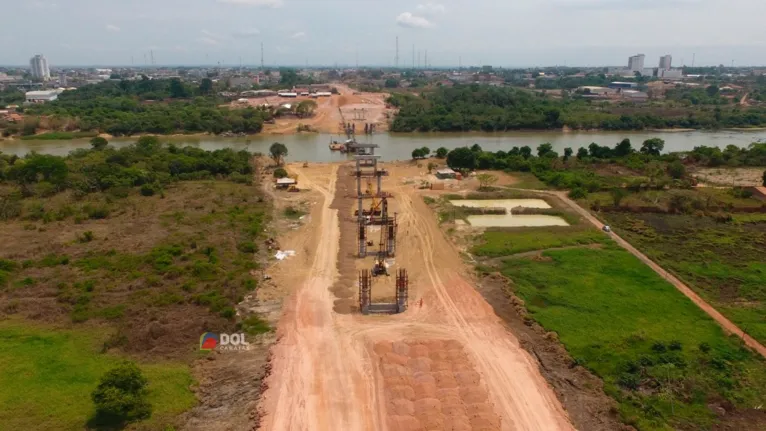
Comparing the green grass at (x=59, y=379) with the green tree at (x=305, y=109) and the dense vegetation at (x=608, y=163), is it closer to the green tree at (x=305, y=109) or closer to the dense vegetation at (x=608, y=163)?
the dense vegetation at (x=608, y=163)

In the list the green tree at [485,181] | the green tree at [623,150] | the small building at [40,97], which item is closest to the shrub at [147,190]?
the green tree at [485,181]

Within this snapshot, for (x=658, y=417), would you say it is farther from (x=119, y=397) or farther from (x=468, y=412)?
(x=119, y=397)

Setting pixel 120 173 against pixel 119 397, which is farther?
pixel 120 173

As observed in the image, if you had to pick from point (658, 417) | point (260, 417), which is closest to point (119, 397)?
point (260, 417)

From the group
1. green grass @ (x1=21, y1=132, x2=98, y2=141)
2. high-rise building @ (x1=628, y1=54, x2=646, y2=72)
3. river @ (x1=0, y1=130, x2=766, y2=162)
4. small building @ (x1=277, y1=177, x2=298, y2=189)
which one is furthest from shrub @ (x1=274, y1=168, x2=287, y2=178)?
high-rise building @ (x1=628, y1=54, x2=646, y2=72)

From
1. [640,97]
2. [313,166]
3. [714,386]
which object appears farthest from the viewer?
[640,97]
